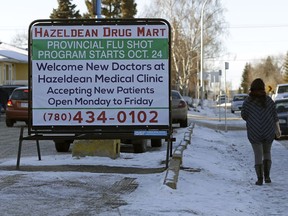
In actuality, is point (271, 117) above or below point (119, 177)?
above

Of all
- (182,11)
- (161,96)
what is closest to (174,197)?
(161,96)

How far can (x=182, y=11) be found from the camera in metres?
61.7

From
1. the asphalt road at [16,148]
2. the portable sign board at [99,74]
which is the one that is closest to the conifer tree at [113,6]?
the asphalt road at [16,148]

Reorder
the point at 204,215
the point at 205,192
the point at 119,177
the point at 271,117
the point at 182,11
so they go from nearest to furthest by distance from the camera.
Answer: the point at 204,215
the point at 205,192
the point at 119,177
the point at 271,117
the point at 182,11

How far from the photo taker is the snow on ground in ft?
24.2

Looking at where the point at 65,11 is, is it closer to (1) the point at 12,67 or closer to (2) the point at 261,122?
(1) the point at 12,67

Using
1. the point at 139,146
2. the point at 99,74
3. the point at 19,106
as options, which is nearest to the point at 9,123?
the point at 19,106

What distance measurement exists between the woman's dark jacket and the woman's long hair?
0.05 metres

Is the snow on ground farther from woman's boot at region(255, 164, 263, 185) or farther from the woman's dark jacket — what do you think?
the woman's dark jacket

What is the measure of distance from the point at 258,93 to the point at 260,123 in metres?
0.51

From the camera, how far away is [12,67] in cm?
5500

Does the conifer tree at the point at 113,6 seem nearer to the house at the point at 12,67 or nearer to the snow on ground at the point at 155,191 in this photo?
the house at the point at 12,67

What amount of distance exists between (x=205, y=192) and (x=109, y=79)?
2586mm

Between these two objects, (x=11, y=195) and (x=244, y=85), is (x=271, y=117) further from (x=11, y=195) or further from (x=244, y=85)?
(x=244, y=85)
